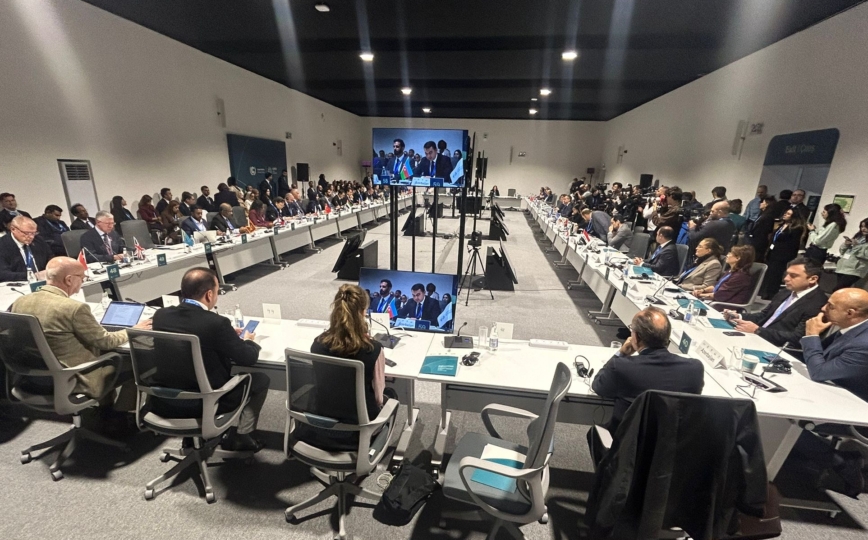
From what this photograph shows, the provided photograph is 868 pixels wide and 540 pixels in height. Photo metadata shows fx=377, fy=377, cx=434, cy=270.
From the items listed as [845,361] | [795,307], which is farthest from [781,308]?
[845,361]

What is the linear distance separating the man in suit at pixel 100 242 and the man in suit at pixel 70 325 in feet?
7.65

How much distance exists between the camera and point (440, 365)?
87.0 inches

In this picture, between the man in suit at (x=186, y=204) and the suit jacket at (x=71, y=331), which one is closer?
the suit jacket at (x=71, y=331)

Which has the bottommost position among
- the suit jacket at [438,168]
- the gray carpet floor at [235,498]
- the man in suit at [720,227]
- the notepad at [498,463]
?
the gray carpet floor at [235,498]

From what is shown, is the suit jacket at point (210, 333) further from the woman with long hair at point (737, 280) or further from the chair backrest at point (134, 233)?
the woman with long hair at point (737, 280)

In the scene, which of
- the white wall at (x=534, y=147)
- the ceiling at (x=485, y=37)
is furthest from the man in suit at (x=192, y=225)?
the white wall at (x=534, y=147)

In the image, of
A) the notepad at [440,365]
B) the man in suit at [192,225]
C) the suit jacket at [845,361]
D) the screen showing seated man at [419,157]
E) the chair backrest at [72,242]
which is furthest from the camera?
the man in suit at [192,225]

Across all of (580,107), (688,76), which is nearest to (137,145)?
(688,76)

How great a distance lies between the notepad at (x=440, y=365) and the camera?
214 cm

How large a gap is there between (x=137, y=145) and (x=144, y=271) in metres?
3.76

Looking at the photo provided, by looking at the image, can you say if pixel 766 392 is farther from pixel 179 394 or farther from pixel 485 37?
pixel 485 37

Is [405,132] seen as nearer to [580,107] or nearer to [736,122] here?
[736,122]

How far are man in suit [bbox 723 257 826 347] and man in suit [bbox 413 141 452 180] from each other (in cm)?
268

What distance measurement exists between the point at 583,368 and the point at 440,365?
0.83m
